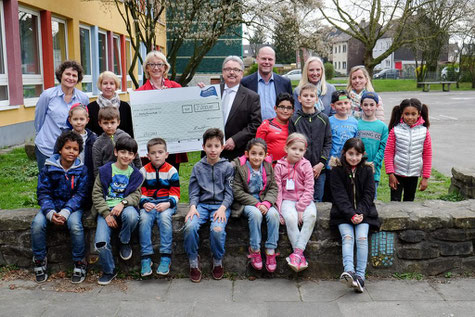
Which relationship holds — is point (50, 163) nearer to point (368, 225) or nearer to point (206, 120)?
point (206, 120)

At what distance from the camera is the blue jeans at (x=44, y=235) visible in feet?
14.5

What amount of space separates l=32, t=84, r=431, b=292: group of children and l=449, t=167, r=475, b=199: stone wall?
2704 mm

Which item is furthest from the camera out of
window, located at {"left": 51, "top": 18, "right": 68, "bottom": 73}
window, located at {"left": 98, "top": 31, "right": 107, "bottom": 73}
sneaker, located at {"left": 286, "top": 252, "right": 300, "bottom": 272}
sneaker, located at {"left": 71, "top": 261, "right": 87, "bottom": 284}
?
window, located at {"left": 98, "top": 31, "right": 107, "bottom": 73}

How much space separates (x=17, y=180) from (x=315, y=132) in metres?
5.39

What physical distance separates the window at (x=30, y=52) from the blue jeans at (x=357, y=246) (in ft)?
34.0

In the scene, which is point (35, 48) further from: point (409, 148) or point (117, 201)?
point (409, 148)

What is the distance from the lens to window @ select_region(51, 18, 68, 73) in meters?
14.6

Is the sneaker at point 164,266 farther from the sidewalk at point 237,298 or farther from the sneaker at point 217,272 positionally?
the sneaker at point 217,272

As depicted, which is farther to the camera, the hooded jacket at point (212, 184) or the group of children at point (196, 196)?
the hooded jacket at point (212, 184)

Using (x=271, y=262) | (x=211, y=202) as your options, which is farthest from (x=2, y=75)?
(x=271, y=262)

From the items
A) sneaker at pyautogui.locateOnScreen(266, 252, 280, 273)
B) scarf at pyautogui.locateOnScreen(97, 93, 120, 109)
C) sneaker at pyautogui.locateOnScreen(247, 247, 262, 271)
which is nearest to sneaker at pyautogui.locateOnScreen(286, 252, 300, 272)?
sneaker at pyautogui.locateOnScreen(266, 252, 280, 273)

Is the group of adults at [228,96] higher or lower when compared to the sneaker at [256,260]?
higher

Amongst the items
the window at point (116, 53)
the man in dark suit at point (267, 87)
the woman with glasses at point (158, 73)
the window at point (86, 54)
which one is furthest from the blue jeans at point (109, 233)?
the window at point (116, 53)

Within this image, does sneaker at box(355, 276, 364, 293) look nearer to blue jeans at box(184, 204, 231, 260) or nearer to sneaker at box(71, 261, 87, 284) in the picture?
blue jeans at box(184, 204, 231, 260)
